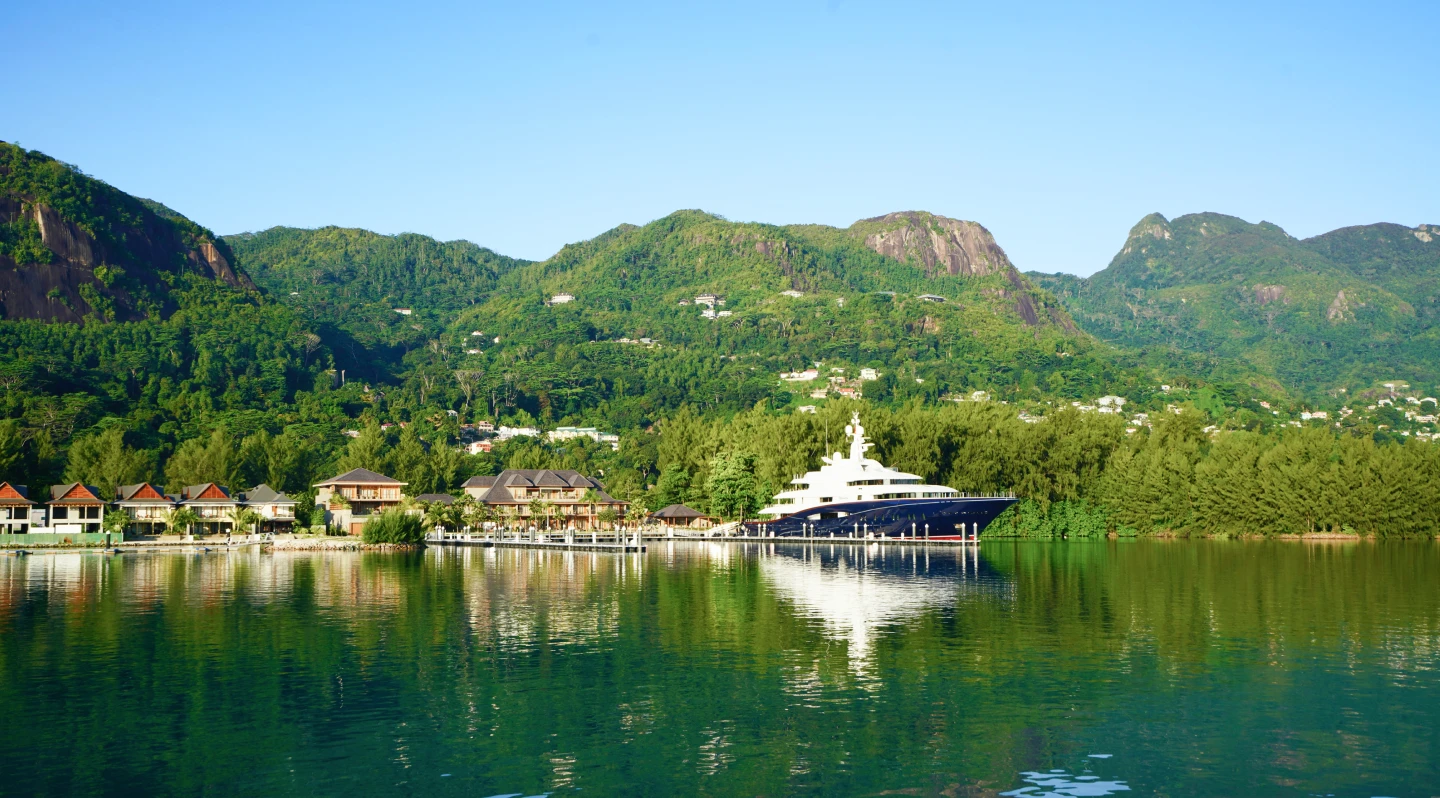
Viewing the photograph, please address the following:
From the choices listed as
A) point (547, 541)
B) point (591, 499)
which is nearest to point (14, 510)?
point (547, 541)

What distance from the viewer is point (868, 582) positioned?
173ft

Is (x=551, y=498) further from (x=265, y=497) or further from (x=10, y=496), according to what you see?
(x=10, y=496)

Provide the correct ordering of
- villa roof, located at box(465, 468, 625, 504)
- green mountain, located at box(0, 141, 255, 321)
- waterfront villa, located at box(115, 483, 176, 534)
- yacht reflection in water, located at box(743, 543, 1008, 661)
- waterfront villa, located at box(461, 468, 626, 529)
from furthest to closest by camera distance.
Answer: green mountain, located at box(0, 141, 255, 321)
villa roof, located at box(465, 468, 625, 504)
waterfront villa, located at box(461, 468, 626, 529)
waterfront villa, located at box(115, 483, 176, 534)
yacht reflection in water, located at box(743, 543, 1008, 661)

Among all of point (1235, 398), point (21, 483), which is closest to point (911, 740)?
point (21, 483)

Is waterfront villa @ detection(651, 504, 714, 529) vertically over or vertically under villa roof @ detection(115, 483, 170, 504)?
under

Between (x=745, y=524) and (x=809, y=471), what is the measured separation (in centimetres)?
A: 726

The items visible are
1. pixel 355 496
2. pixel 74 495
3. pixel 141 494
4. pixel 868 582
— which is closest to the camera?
pixel 868 582

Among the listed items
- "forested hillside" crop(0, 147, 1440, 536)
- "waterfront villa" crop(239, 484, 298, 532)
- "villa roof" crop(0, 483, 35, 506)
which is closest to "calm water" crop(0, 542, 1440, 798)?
"forested hillside" crop(0, 147, 1440, 536)

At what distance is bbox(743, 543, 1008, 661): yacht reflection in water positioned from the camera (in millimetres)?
38656

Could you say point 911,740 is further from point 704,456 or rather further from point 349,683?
point 704,456

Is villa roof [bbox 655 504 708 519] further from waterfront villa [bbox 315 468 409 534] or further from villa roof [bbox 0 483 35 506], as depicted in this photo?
villa roof [bbox 0 483 35 506]

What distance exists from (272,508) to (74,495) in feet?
47.4

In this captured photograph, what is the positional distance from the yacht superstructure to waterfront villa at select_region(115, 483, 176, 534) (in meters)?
48.6

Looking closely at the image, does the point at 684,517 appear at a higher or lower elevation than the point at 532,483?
lower
